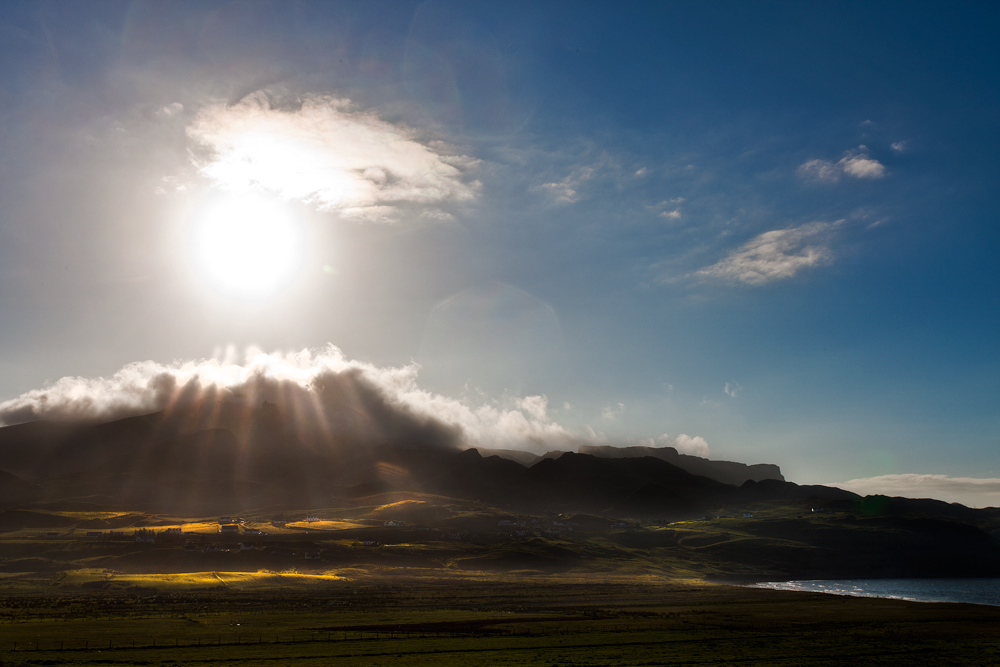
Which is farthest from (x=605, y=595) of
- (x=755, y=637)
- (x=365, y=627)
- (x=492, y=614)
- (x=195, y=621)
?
(x=195, y=621)

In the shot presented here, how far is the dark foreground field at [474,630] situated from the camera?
87812mm

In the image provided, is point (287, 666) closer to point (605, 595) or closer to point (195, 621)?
point (195, 621)

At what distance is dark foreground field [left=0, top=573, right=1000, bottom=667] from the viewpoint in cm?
8781

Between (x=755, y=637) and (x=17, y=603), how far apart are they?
159032 mm

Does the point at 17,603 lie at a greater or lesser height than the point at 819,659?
lesser

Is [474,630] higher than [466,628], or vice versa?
[474,630]

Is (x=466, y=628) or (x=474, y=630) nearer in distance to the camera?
(x=474, y=630)

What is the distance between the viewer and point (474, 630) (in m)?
112

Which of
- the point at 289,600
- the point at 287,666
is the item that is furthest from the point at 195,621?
the point at 287,666

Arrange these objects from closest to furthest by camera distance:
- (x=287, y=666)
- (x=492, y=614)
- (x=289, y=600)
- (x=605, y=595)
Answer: (x=287, y=666) → (x=492, y=614) → (x=289, y=600) → (x=605, y=595)

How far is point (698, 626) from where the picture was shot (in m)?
A: 119

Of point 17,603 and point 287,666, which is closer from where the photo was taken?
point 287,666

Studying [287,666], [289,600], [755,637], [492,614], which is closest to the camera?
[287,666]

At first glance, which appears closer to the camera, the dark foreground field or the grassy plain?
the dark foreground field
